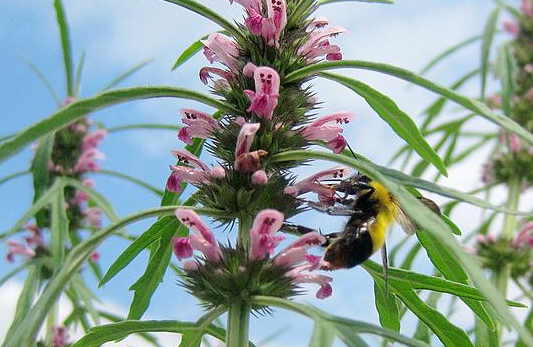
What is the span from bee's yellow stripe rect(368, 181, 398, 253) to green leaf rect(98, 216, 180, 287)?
2.06ft

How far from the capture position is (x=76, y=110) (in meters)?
1.63

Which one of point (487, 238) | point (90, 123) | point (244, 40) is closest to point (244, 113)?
point (244, 40)

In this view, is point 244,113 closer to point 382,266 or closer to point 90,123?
point 382,266

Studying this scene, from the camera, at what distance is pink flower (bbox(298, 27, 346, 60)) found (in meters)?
2.01

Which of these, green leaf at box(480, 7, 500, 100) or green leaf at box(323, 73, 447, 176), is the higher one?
green leaf at box(480, 7, 500, 100)

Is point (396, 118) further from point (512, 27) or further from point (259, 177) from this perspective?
point (512, 27)

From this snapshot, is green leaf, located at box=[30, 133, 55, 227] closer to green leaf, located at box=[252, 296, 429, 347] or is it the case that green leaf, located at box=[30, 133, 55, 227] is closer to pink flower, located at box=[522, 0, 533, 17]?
green leaf, located at box=[252, 296, 429, 347]

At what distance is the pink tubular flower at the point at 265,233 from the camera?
1737mm

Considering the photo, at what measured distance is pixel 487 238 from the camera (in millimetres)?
5641

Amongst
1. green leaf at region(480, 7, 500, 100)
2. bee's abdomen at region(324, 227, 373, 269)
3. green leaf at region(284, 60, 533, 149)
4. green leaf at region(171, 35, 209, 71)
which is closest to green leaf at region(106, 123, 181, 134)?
green leaf at region(480, 7, 500, 100)

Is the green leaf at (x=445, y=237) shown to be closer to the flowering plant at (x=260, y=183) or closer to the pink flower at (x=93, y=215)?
the flowering plant at (x=260, y=183)

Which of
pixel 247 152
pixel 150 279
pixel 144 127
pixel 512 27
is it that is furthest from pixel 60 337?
pixel 512 27

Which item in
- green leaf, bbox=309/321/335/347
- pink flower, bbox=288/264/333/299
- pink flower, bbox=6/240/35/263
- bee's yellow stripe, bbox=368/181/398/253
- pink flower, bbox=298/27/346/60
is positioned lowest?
green leaf, bbox=309/321/335/347

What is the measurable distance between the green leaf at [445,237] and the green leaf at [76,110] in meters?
0.45
